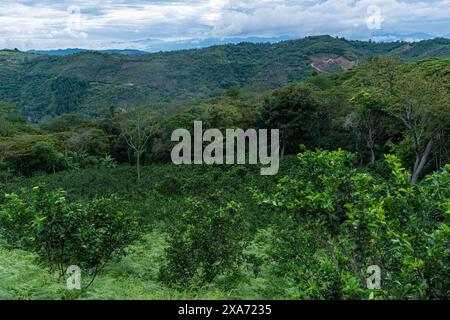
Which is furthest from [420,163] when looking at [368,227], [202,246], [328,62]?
[328,62]

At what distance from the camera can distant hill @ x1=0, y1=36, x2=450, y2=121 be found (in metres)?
110

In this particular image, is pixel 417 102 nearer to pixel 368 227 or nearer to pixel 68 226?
pixel 368 227

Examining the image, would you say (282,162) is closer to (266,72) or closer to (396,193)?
(396,193)

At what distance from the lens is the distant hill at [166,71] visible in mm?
110188

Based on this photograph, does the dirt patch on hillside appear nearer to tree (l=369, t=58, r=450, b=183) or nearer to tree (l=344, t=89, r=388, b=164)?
→ tree (l=344, t=89, r=388, b=164)

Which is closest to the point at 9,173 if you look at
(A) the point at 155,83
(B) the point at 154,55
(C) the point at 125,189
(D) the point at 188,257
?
(C) the point at 125,189

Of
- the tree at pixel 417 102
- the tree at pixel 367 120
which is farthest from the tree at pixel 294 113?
the tree at pixel 417 102

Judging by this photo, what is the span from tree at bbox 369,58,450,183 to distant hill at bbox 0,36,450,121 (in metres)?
81.2

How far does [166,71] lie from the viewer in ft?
450

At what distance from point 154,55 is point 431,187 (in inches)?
6634

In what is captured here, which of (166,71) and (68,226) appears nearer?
(68,226)

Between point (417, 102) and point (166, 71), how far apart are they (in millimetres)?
124116

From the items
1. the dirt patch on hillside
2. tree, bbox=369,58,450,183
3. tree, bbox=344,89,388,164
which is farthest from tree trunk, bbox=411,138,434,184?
the dirt patch on hillside

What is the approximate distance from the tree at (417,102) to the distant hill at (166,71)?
8119 centimetres
